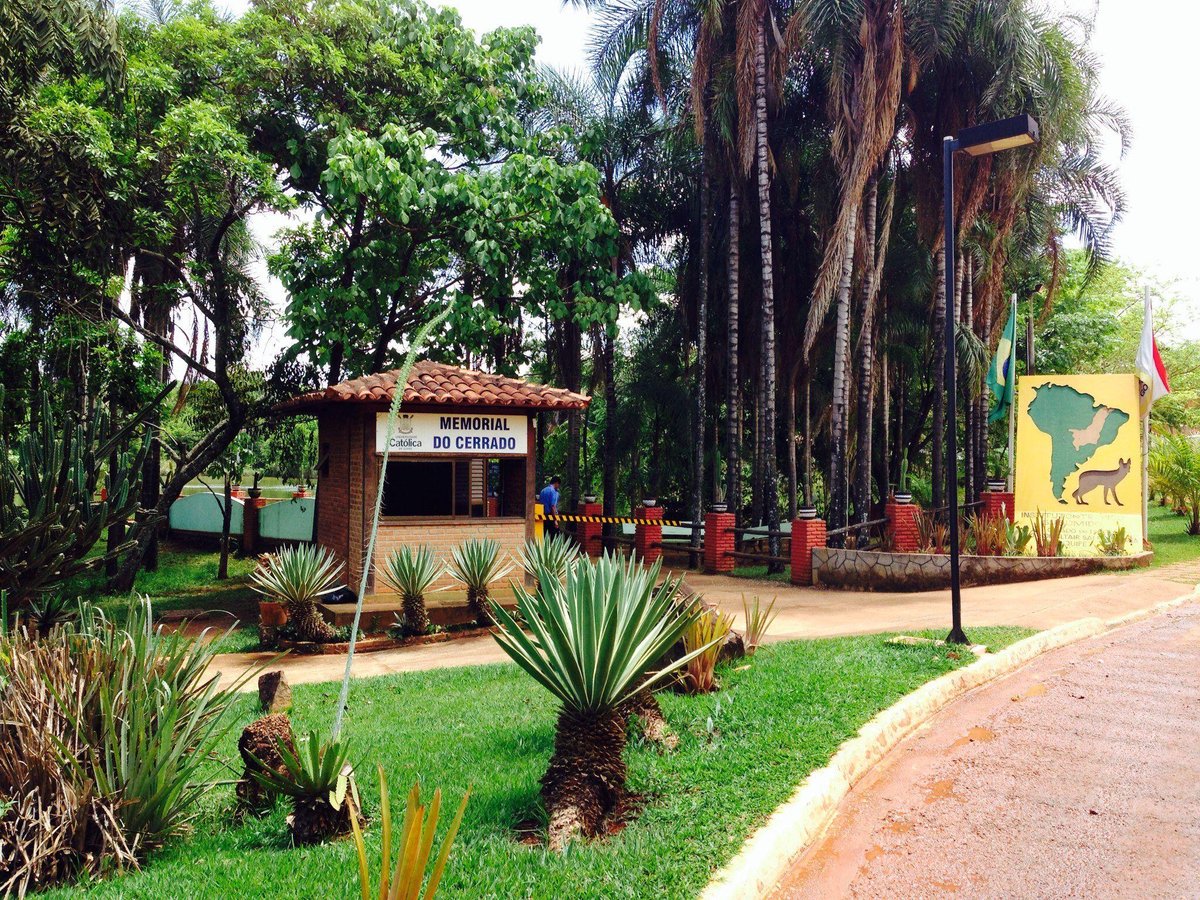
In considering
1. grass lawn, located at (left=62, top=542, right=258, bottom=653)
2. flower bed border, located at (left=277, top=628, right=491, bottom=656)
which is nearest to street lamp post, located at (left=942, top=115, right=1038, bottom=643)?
flower bed border, located at (left=277, top=628, right=491, bottom=656)

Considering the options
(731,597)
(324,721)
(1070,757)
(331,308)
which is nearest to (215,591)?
(331,308)

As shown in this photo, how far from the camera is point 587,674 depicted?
504 centimetres

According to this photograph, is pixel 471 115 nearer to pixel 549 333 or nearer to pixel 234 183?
pixel 234 183

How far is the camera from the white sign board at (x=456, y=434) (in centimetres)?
1357

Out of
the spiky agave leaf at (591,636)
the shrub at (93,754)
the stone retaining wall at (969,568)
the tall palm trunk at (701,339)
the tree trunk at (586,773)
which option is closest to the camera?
the shrub at (93,754)

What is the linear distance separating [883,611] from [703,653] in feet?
21.1

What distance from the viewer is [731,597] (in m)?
15.1

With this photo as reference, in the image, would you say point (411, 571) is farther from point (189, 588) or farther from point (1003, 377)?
point (1003, 377)

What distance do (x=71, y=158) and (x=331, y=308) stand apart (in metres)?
4.72

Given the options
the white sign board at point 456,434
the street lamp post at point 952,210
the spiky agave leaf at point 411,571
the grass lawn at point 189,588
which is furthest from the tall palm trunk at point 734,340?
the grass lawn at point 189,588

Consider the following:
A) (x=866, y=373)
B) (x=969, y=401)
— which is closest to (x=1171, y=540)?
(x=969, y=401)

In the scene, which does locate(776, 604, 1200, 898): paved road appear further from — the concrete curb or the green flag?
the green flag

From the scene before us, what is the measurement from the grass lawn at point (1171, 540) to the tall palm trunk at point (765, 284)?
7.12 m

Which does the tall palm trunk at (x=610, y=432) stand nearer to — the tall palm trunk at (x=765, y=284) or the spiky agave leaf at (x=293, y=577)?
the tall palm trunk at (x=765, y=284)
